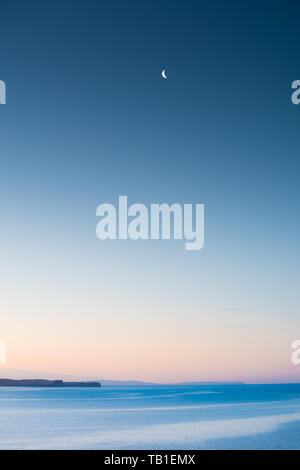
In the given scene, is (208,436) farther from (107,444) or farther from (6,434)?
(6,434)

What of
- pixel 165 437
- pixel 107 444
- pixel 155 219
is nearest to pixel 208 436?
pixel 165 437

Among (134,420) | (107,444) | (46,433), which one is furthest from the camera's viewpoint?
(134,420)
